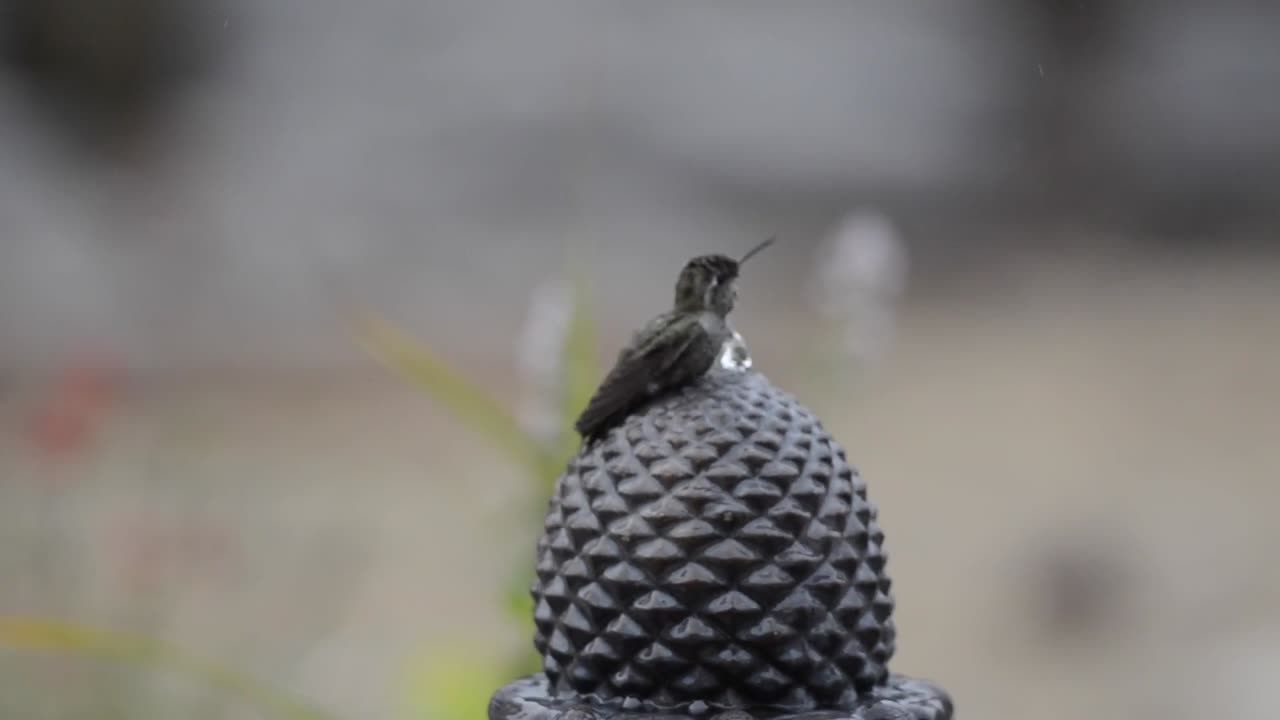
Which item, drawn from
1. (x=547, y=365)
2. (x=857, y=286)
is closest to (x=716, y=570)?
(x=547, y=365)

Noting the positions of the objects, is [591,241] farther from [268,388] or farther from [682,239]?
[268,388]

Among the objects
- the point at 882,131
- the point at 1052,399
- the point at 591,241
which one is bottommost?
the point at 1052,399

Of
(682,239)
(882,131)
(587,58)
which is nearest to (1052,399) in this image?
(882,131)

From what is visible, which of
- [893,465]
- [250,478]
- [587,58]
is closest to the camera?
[250,478]

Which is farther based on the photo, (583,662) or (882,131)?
(882,131)

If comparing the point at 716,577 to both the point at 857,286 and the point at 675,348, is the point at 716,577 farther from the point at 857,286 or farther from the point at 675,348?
the point at 857,286

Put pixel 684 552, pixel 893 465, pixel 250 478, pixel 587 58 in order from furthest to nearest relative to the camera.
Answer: pixel 587 58 → pixel 893 465 → pixel 250 478 → pixel 684 552
